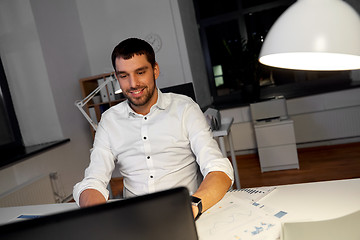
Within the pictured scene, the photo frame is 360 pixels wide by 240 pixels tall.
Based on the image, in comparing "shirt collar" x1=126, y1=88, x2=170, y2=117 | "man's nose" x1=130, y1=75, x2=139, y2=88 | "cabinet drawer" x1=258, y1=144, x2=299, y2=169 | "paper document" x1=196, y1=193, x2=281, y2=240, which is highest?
"man's nose" x1=130, y1=75, x2=139, y2=88

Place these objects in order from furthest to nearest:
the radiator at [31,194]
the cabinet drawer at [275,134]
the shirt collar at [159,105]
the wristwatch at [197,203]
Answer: the cabinet drawer at [275,134]
the radiator at [31,194]
the shirt collar at [159,105]
the wristwatch at [197,203]

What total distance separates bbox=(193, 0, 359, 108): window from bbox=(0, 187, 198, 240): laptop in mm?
3663

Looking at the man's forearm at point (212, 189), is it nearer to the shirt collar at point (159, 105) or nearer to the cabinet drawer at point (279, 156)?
the shirt collar at point (159, 105)

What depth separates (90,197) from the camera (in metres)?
1.23

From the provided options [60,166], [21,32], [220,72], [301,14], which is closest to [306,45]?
[301,14]

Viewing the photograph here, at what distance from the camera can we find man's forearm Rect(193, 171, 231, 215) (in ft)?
3.51

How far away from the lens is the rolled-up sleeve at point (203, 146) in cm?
125

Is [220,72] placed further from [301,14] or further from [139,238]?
[139,238]

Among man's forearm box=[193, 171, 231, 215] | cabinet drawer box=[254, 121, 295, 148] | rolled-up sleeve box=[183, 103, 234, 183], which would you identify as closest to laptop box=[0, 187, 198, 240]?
man's forearm box=[193, 171, 231, 215]

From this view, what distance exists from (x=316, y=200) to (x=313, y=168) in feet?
7.81

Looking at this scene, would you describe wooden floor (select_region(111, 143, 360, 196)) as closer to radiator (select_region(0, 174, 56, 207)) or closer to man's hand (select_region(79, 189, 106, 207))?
radiator (select_region(0, 174, 56, 207))

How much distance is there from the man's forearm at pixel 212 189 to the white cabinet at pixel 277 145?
2219 millimetres

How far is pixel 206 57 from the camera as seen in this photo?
185 inches

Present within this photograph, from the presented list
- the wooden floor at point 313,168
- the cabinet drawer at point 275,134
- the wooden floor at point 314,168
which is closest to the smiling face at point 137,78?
the wooden floor at point 313,168
